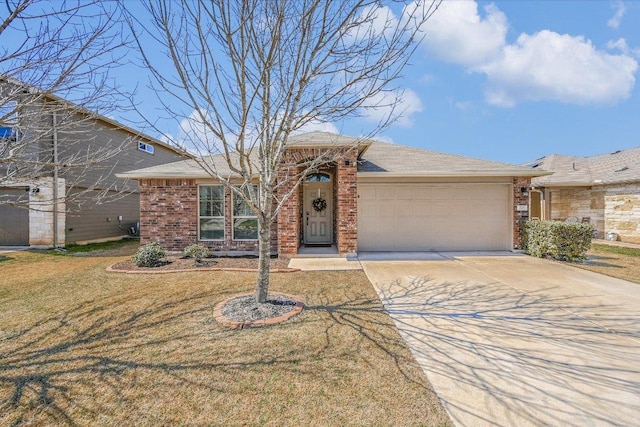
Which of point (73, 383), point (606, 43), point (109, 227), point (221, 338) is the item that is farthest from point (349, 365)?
point (109, 227)

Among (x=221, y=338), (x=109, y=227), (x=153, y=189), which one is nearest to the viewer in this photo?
(x=221, y=338)

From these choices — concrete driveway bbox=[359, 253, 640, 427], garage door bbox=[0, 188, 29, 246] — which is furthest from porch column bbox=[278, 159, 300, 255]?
garage door bbox=[0, 188, 29, 246]

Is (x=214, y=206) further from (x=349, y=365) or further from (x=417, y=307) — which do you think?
(x=349, y=365)

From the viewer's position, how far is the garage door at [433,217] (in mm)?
10094

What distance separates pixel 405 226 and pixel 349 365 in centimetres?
753

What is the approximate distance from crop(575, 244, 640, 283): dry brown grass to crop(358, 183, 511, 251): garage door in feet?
7.57

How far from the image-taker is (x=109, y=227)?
1458 centimetres

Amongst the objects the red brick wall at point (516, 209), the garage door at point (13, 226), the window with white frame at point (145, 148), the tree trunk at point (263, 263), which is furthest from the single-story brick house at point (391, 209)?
the window with white frame at point (145, 148)

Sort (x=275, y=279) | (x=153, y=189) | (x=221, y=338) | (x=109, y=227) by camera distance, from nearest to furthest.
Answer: (x=221, y=338)
(x=275, y=279)
(x=153, y=189)
(x=109, y=227)

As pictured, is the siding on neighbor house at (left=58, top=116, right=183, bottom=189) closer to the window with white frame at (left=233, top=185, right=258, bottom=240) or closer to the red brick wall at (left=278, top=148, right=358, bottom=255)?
the window with white frame at (left=233, top=185, right=258, bottom=240)

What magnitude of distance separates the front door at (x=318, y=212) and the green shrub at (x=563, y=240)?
21.0 feet

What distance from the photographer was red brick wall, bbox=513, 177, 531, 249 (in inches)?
386

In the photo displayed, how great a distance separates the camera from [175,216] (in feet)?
32.6

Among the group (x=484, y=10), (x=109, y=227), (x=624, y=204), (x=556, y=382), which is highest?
(x=484, y=10)
